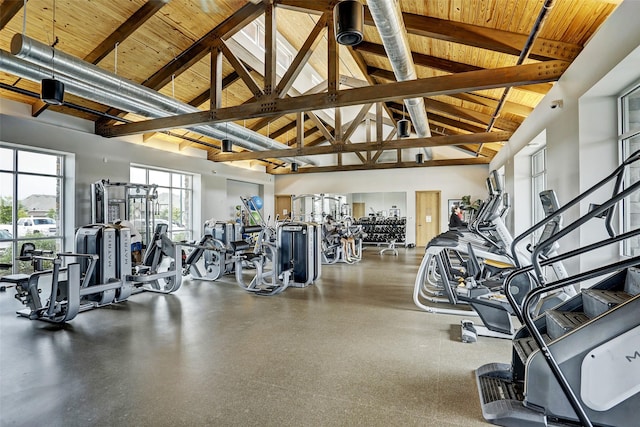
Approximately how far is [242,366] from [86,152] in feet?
23.4

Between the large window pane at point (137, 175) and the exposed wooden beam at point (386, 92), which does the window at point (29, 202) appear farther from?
the exposed wooden beam at point (386, 92)

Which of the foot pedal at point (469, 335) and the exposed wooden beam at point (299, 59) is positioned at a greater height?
the exposed wooden beam at point (299, 59)

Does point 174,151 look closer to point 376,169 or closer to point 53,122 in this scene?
point 53,122

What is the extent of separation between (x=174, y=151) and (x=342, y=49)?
19.3 feet

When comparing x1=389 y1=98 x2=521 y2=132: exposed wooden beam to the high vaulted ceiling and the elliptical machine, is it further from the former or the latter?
the elliptical machine

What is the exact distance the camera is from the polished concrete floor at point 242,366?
2.15 m

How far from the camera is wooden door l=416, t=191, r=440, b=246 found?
13056mm

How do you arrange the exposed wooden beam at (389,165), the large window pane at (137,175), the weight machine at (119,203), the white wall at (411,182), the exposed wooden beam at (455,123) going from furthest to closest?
the white wall at (411,182) → the exposed wooden beam at (389,165) → the exposed wooden beam at (455,123) → the large window pane at (137,175) → the weight machine at (119,203)

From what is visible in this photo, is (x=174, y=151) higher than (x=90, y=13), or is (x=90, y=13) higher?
(x=90, y=13)

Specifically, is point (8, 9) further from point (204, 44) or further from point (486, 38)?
point (486, 38)

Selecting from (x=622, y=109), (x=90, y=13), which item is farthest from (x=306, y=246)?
(x=90, y=13)

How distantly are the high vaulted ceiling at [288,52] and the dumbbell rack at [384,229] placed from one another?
436 centimetres

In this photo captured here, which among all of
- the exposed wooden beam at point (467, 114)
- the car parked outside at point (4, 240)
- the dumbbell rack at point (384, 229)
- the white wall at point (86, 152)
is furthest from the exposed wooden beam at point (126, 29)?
the dumbbell rack at point (384, 229)

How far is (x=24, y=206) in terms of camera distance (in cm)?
666
